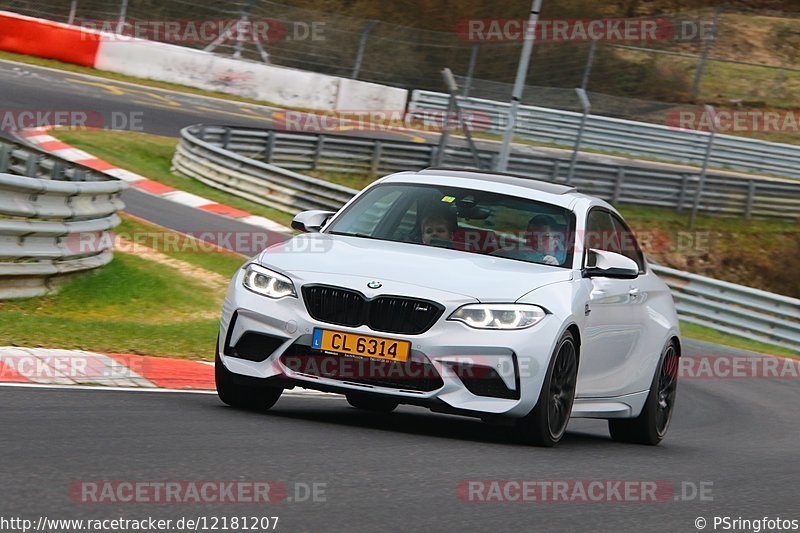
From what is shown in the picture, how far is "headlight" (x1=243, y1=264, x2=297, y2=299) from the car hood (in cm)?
5

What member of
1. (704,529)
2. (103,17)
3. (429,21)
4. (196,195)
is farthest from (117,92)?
(704,529)

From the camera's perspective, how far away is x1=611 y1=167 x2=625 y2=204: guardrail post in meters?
28.4

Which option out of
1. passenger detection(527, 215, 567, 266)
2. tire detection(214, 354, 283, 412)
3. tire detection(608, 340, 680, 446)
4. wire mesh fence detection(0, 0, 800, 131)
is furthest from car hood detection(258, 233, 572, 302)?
wire mesh fence detection(0, 0, 800, 131)

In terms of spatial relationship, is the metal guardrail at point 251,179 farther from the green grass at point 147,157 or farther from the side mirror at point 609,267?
the side mirror at point 609,267

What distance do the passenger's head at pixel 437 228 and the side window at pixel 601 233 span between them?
835mm

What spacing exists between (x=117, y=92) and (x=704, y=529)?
24.0 m

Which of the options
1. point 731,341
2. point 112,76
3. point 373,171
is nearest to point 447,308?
point 731,341

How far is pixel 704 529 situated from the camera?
5492mm

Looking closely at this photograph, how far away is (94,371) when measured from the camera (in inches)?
337

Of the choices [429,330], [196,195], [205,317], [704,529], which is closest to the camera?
[704,529]

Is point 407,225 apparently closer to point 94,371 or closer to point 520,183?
point 520,183

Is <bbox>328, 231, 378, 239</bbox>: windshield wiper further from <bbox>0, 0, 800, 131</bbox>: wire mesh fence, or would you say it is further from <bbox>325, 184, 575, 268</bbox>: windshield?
<bbox>0, 0, 800, 131</bbox>: wire mesh fence

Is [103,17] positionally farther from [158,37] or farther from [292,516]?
[292,516]

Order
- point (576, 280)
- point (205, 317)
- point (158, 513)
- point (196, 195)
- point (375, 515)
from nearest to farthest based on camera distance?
point (158, 513)
point (375, 515)
point (576, 280)
point (205, 317)
point (196, 195)
